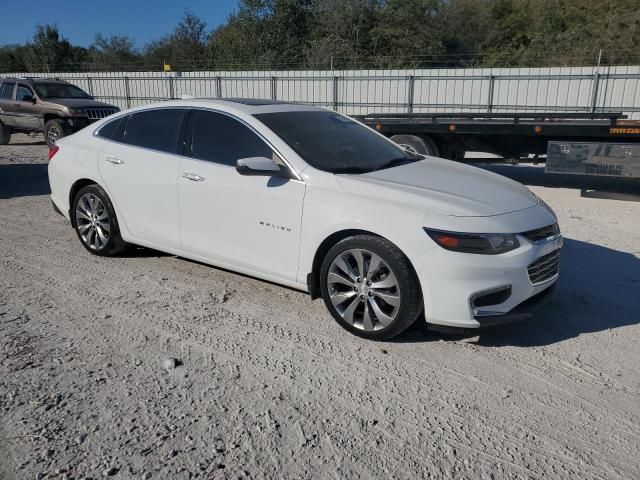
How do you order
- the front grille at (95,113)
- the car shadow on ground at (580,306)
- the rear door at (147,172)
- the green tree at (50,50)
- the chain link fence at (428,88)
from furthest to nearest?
the green tree at (50,50)
the chain link fence at (428,88)
the front grille at (95,113)
the rear door at (147,172)
the car shadow on ground at (580,306)

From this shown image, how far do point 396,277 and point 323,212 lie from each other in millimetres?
695

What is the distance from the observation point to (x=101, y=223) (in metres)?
5.48

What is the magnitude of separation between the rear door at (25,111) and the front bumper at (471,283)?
45.5 feet

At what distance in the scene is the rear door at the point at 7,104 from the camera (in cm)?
1491

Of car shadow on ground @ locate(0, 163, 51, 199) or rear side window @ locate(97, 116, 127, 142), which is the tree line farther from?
rear side window @ locate(97, 116, 127, 142)

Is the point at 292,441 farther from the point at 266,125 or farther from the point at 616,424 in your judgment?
the point at 266,125

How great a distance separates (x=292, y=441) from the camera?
111 inches

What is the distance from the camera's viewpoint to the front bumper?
3.51 metres

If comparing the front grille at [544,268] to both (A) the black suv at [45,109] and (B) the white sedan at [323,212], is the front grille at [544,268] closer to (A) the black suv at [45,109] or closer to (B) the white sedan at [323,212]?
(B) the white sedan at [323,212]

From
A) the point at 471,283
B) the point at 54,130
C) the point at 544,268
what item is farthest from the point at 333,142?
the point at 54,130

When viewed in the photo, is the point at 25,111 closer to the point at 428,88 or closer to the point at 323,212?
the point at 428,88

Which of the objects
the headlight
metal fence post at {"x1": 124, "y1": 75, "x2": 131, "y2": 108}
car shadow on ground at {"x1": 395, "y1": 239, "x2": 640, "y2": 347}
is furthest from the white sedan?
metal fence post at {"x1": 124, "y1": 75, "x2": 131, "y2": 108}

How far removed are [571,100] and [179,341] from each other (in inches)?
610

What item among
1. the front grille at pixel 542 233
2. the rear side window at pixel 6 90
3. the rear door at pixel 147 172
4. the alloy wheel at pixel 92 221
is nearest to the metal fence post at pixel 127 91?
the rear side window at pixel 6 90
